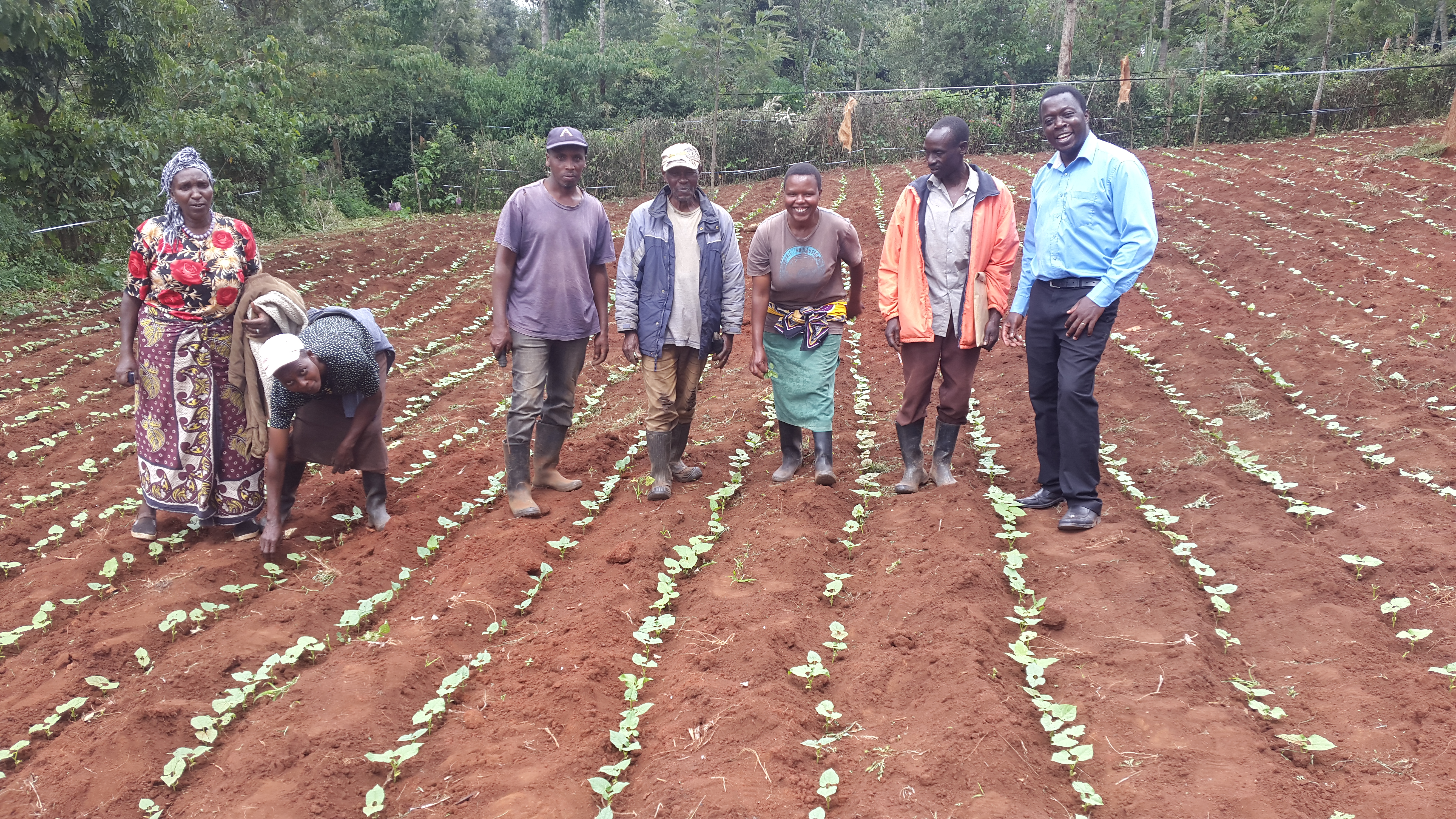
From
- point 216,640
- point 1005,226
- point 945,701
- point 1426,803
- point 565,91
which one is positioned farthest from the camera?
point 565,91

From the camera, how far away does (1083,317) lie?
4230 mm

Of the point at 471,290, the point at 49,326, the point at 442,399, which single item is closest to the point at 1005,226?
the point at 442,399

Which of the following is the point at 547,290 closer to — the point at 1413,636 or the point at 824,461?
the point at 824,461

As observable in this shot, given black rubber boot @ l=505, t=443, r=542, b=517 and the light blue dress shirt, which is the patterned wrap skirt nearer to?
black rubber boot @ l=505, t=443, r=542, b=517

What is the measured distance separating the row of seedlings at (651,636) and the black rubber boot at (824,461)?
0.47 m

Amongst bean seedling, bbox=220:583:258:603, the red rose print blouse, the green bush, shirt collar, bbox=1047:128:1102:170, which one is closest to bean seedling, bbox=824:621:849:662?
shirt collar, bbox=1047:128:1102:170

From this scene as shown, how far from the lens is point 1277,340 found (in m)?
7.36

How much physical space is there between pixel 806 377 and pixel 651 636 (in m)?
1.76

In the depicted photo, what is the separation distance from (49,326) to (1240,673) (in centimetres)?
1060

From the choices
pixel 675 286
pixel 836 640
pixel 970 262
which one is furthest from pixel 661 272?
pixel 836 640

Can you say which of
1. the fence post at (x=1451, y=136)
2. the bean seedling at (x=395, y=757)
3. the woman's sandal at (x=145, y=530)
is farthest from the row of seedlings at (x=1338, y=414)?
the fence post at (x=1451, y=136)

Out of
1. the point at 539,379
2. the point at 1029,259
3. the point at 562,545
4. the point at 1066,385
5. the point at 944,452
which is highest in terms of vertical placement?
the point at 1029,259

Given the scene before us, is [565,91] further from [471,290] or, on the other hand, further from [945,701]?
[945,701]

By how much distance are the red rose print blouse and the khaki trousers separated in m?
1.89
